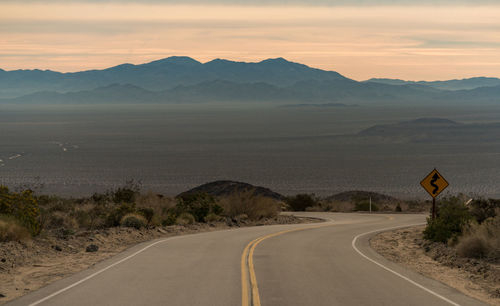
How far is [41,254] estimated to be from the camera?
55.0 ft

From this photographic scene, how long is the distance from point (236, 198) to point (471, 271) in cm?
1996

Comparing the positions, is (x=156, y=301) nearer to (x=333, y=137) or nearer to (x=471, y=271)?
(x=471, y=271)

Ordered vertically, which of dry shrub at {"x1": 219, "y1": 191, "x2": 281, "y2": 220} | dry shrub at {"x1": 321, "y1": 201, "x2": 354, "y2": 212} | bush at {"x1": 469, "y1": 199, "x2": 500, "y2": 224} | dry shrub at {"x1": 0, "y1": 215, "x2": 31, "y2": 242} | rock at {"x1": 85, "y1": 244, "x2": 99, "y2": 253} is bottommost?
dry shrub at {"x1": 321, "y1": 201, "x2": 354, "y2": 212}

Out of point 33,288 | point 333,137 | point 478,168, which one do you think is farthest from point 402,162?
point 33,288

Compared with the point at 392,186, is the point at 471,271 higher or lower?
higher

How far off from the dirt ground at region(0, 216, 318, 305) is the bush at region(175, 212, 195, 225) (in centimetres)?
246

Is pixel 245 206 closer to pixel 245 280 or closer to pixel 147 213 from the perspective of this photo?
pixel 147 213

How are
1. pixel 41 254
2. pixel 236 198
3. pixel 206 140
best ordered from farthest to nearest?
pixel 206 140, pixel 236 198, pixel 41 254

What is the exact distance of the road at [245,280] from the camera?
1077 cm

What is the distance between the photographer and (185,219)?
28.1 meters

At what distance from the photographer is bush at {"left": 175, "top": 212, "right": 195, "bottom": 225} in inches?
1086

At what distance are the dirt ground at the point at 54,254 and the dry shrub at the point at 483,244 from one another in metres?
10.7

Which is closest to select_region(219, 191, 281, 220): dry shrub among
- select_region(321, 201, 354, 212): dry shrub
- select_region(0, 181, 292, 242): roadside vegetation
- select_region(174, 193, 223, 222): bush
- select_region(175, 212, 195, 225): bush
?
select_region(0, 181, 292, 242): roadside vegetation

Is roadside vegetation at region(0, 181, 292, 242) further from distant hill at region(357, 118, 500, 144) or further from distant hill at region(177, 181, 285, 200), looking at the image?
distant hill at region(357, 118, 500, 144)
